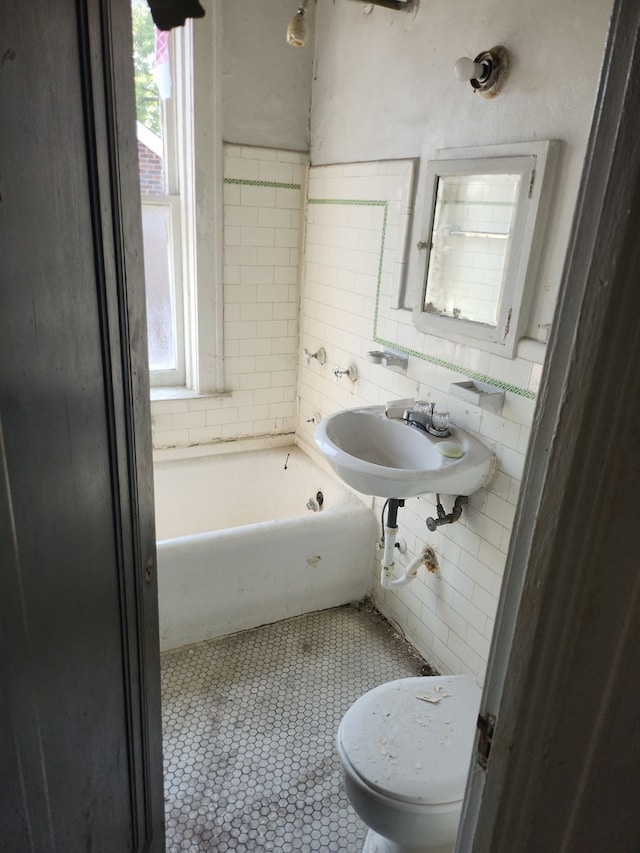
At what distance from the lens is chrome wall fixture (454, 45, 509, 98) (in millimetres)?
1706

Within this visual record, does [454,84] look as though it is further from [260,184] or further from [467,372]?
[260,184]

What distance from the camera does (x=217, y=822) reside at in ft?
5.64

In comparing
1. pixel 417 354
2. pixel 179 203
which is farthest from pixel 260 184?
pixel 417 354

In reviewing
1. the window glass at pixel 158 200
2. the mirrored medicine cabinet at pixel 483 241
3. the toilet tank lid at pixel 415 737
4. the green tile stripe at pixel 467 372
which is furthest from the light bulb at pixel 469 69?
the toilet tank lid at pixel 415 737

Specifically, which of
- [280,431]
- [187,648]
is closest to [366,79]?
[280,431]

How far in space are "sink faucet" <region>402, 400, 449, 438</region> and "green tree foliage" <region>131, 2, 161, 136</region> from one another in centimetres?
196

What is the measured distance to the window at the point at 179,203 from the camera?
8.73 ft

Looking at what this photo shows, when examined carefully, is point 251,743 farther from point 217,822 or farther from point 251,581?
point 251,581

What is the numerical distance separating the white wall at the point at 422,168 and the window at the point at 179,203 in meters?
0.53

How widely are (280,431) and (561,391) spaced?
2.89 m

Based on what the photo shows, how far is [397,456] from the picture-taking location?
2.21m

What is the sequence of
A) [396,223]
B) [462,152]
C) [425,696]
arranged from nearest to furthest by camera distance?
[425,696], [462,152], [396,223]

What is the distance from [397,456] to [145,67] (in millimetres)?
2256

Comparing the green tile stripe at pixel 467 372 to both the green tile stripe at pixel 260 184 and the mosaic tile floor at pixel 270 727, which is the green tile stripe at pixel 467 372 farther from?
the mosaic tile floor at pixel 270 727
